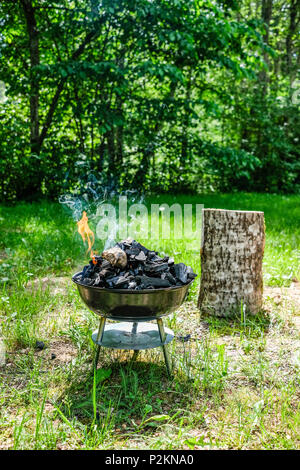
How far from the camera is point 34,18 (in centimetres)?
838

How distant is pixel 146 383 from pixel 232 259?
1.33 meters

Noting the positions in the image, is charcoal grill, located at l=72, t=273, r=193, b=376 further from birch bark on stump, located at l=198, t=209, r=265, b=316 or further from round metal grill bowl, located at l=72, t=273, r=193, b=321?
birch bark on stump, located at l=198, t=209, r=265, b=316

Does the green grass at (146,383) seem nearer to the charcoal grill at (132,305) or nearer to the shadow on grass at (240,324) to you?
the shadow on grass at (240,324)

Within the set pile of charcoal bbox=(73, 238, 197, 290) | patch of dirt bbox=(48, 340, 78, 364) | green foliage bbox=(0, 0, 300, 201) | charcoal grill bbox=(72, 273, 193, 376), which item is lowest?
patch of dirt bbox=(48, 340, 78, 364)

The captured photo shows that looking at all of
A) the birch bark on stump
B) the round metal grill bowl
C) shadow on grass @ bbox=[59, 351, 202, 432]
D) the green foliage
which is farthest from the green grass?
the green foliage

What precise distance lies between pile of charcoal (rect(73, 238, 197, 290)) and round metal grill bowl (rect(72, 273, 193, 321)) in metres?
0.08

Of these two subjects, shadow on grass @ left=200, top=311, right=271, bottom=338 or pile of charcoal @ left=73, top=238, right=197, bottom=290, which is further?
shadow on grass @ left=200, top=311, right=271, bottom=338

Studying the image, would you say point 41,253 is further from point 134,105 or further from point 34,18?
point 34,18

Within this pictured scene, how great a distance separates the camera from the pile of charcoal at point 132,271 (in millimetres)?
2426

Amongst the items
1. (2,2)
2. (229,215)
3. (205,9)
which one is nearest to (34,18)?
(2,2)

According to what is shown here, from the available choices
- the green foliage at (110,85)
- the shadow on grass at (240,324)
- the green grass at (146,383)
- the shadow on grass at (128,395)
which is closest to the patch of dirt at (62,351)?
the green grass at (146,383)

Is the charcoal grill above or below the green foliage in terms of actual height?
below

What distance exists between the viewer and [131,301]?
230 centimetres

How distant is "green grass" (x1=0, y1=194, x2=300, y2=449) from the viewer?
1.96m
